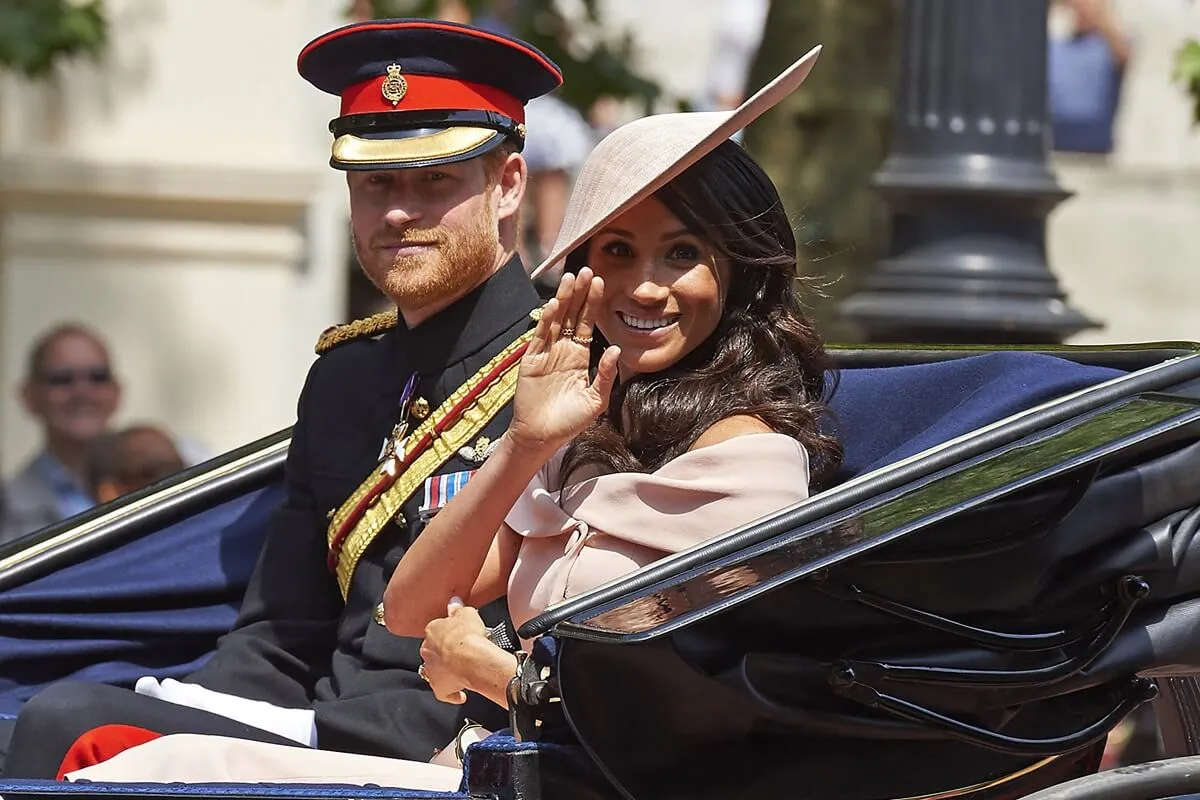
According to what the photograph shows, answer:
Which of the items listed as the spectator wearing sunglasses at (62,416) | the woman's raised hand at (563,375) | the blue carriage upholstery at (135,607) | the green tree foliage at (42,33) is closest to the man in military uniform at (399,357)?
the blue carriage upholstery at (135,607)

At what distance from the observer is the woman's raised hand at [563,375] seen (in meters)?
2.95

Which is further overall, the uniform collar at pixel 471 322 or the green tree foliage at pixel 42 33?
the green tree foliage at pixel 42 33

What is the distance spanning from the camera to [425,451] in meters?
3.63

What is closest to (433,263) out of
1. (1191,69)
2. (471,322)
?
(471,322)

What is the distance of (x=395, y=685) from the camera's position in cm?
348

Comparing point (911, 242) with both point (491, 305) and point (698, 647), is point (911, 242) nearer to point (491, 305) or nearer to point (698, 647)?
point (491, 305)

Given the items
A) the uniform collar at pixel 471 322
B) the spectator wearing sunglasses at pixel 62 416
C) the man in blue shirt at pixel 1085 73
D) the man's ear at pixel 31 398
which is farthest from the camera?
the man in blue shirt at pixel 1085 73

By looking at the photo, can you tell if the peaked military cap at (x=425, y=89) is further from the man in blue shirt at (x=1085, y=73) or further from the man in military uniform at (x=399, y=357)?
the man in blue shirt at (x=1085, y=73)

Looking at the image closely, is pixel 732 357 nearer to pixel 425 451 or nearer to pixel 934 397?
pixel 934 397

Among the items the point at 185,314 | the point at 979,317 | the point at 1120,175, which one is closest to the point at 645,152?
the point at 979,317

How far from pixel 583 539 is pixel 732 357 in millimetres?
350

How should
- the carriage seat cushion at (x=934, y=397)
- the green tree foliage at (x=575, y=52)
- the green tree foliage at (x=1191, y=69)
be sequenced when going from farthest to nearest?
the green tree foliage at (x=575, y=52)
the green tree foliage at (x=1191, y=69)
the carriage seat cushion at (x=934, y=397)

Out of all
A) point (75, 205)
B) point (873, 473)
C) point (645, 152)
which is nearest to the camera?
point (873, 473)

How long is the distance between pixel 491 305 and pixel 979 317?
169 centimetres
